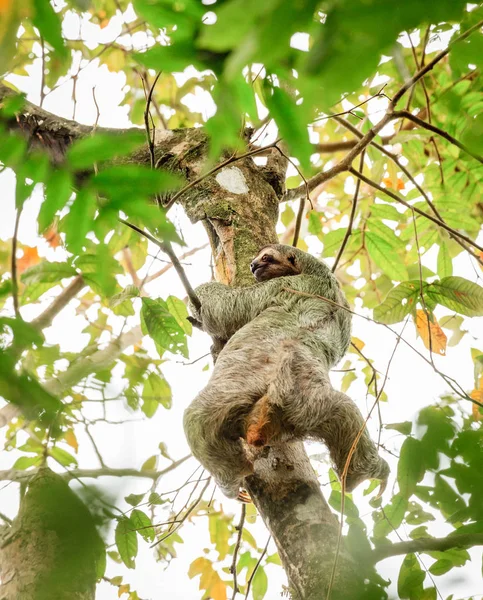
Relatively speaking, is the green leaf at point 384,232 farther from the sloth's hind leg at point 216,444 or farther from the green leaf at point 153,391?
the sloth's hind leg at point 216,444

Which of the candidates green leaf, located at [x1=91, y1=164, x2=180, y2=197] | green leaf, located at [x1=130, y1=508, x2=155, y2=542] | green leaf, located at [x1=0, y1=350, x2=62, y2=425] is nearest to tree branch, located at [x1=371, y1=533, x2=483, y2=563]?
green leaf, located at [x1=0, y1=350, x2=62, y2=425]

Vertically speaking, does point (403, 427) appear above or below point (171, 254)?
below

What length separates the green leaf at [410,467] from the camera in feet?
8.61

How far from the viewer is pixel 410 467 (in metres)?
2.72

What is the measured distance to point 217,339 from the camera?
5.07m

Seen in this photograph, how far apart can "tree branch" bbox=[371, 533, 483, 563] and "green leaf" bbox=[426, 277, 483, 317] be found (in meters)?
2.17

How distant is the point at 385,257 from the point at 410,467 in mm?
3702

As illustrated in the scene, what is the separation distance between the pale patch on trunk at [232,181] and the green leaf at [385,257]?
1.60 metres

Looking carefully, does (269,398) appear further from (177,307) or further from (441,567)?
(177,307)

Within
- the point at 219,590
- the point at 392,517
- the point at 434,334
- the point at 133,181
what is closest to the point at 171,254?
the point at 133,181

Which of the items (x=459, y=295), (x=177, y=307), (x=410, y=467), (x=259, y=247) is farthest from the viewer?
(x=177, y=307)

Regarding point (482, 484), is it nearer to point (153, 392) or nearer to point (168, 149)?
point (153, 392)

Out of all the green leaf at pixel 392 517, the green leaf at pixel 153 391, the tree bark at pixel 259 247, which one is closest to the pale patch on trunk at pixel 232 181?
the tree bark at pixel 259 247

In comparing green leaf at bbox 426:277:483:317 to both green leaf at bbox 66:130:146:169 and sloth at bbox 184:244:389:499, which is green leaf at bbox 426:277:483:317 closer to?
sloth at bbox 184:244:389:499
